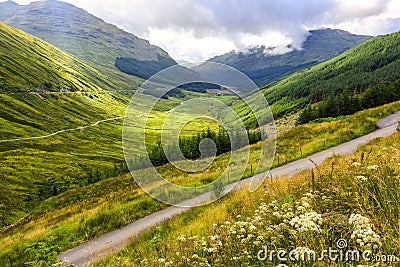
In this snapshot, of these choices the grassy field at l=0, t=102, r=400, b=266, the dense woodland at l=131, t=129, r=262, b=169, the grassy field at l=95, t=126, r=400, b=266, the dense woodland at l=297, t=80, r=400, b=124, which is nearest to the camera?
the grassy field at l=95, t=126, r=400, b=266

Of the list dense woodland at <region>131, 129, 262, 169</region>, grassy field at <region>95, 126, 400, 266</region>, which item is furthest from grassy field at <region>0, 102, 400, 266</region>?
grassy field at <region>95, 126, 400, 266</region>

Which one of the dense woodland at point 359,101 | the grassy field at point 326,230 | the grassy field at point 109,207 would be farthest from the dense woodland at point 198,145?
the dense woodland at point 359,101

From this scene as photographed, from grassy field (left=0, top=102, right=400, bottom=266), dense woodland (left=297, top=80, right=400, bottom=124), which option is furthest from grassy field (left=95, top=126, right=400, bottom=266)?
dense woodland (left=297, top=80, right=400, bottom=124)

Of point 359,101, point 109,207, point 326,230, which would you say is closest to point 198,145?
point 109,207

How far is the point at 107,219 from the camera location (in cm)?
1689

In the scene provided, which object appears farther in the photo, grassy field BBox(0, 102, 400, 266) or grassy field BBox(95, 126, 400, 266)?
grassy field BBox(0, 102, 400, 266)

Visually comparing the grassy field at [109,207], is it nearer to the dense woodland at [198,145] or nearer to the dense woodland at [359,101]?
the dense woodland at [198,145]

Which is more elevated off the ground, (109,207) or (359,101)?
(359,101)

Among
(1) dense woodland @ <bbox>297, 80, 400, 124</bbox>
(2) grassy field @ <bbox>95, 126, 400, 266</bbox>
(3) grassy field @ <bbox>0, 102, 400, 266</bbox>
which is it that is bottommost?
(3) grassy field @ <bbox>0, 102, 400, 266</bbox>

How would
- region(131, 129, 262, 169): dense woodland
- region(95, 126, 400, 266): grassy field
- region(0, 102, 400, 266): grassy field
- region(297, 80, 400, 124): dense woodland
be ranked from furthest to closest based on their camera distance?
region(297, 80, 400, 124): dense woodland < region(0, 102, 400, 266): grassy field < region(131, 129, 262, 169): dense woodland < region(95, 126, 400, 266): grassy field

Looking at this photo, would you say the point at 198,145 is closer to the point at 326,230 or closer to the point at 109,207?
the point at 109,207

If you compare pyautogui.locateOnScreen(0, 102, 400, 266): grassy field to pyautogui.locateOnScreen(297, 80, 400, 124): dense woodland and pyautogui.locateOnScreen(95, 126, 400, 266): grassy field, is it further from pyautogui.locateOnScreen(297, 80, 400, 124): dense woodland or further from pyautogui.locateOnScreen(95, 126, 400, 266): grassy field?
pyautogui.locateOnScreen(297, 80, 400, 124): dense woodland

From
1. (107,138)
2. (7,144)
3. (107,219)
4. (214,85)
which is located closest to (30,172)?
(7,144)

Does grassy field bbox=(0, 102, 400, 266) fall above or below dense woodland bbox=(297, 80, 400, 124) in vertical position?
below
